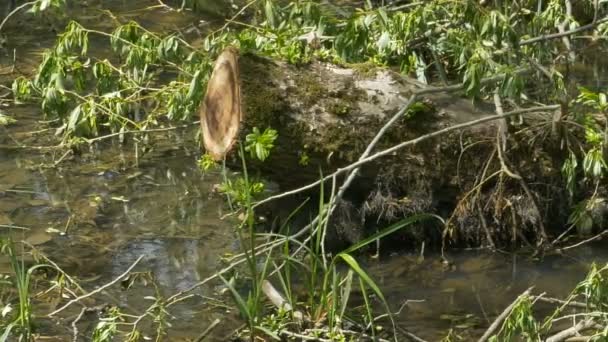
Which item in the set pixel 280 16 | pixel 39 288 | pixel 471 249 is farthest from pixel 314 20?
pixel 39 288

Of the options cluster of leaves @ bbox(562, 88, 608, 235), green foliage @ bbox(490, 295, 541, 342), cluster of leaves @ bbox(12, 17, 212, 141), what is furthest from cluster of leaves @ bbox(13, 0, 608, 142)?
green foliage @ bbox(490, 295, 541, 342)

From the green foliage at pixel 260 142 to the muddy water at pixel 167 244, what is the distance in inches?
29.8

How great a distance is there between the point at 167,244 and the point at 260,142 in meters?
1.13

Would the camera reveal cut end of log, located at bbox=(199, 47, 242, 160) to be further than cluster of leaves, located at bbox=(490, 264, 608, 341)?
Yes

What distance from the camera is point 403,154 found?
6.44m

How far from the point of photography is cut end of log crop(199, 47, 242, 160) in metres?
6.17

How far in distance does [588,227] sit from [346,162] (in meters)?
1.39

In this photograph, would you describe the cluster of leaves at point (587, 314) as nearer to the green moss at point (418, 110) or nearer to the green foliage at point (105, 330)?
the green foliage at point (105, 330)

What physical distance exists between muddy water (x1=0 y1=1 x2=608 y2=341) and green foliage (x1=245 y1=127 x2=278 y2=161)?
2.48 ft

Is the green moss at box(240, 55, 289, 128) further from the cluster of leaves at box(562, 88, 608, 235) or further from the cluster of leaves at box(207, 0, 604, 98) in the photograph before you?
the cluster of leaves at box(562, 88, 608, 235)

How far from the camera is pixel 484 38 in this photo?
6031 millimetres

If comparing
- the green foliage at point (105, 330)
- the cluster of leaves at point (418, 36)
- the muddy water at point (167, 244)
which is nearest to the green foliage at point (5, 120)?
the muddy water at point (167, 244)

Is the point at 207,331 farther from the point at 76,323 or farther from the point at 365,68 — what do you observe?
the point at 365,68

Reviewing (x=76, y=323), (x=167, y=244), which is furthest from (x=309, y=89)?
(x=76, y=323)
